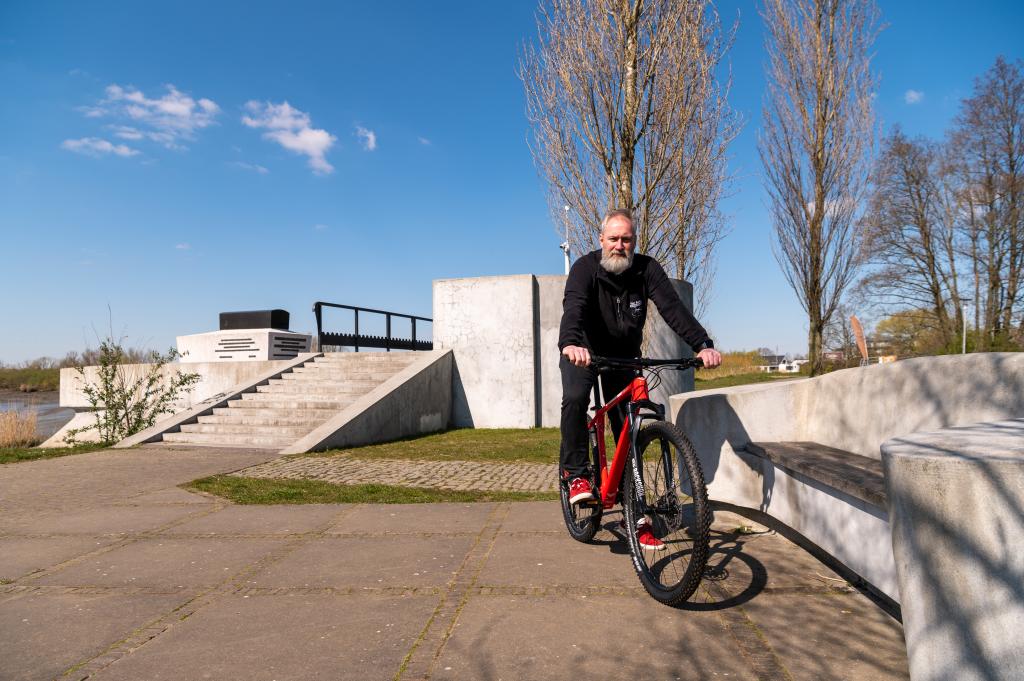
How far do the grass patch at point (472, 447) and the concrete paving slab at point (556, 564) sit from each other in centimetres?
421

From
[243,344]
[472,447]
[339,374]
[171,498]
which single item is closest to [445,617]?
[171,498]

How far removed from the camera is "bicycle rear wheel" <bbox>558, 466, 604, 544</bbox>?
11.9 ft

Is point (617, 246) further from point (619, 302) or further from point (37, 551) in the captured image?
point (37, 551)

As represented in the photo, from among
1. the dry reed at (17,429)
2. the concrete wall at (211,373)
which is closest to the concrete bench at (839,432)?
the concrete wall at (211,373)

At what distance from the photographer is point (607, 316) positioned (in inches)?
144

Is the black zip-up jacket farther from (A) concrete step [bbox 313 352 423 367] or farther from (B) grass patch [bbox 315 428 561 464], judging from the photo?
(A) concrete step [bbox 313 352 423 367]

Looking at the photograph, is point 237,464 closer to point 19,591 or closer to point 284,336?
point 19,591

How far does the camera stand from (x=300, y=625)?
268 centimetres

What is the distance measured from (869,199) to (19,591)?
21039 millimetres

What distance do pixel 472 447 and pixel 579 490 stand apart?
245 inches

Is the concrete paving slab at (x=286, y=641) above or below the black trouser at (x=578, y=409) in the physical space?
below

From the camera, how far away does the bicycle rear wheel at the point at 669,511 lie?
8.52ft

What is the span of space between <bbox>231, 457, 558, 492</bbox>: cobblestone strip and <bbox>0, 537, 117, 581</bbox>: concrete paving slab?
8.46 ft

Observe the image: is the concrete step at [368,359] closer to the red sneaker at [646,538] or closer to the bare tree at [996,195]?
the red sneaker at [646,538]
